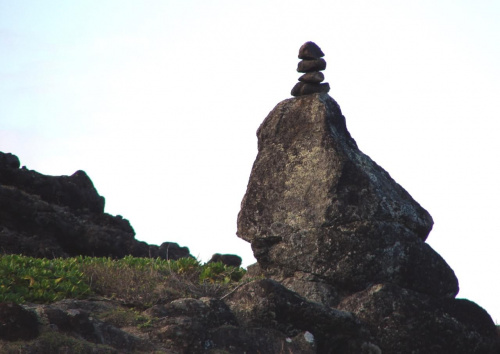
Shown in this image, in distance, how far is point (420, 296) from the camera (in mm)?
18156

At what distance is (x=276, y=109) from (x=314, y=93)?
121 centimetres

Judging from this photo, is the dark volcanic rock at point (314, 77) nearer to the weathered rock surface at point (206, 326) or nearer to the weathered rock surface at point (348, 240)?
the weathered rock surface at point (348, 240)

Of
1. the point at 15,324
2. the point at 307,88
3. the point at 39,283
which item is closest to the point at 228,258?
the point at 307,88

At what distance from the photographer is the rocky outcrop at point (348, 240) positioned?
57.9 ft

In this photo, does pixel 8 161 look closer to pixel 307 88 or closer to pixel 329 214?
pixel 307 88

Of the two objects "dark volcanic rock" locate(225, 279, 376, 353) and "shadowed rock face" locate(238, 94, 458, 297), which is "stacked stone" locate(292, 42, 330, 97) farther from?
"dark volcanic rock" locate(225, 279, 376, 353)

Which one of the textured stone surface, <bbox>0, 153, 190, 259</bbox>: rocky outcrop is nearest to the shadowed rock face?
the textured stone surface

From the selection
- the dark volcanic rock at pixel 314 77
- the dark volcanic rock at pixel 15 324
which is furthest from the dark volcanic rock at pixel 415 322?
the dark volcanic rock at pixel 15 324

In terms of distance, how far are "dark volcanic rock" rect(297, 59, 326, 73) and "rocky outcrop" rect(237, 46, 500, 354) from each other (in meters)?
0.95

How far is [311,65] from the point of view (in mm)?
21141

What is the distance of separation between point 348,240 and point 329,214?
0.83m

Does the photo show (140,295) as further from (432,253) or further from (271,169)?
(432,253)

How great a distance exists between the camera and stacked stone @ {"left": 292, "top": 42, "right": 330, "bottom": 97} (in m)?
21.0

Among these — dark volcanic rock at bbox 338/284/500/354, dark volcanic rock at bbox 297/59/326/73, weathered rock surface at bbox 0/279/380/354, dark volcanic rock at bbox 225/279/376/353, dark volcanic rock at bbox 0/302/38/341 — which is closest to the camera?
dark volcanic rock at bbox 0/302/38/341
